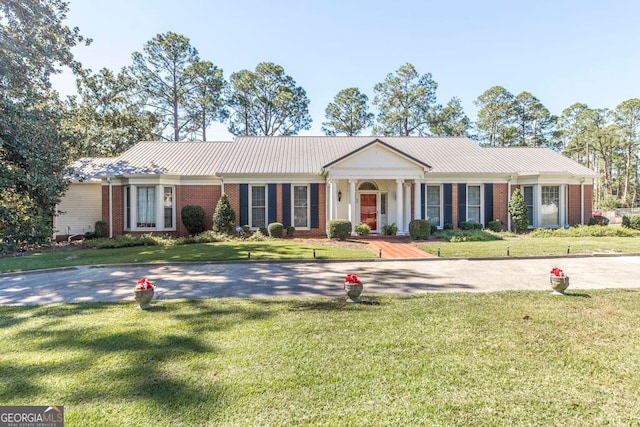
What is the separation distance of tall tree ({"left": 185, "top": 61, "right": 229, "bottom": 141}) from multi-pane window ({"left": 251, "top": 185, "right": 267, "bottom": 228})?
21.8 metres

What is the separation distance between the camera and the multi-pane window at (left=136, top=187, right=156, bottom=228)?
57.8 ft

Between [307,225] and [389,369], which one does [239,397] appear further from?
[307,225]

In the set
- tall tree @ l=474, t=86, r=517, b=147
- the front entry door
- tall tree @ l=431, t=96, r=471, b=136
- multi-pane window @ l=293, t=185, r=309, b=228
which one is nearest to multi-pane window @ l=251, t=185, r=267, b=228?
multi-pane window @ l=293, t=185, r=309, b=228

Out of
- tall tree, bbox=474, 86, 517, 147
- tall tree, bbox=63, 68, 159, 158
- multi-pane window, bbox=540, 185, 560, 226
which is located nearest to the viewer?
multi-pane window, bbox=540, 185, 560, 226

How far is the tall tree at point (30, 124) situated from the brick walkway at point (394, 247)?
35.3ft

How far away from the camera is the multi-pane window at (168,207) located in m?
17.8

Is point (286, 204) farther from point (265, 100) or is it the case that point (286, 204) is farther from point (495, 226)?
point (265, 100)

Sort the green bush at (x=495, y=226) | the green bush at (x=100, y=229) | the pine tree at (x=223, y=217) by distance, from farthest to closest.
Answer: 1. the green bush at (x=495, y=226)
2. the green bush at (x=100, y=229)
3. the pine tree at (x=223, y=217)

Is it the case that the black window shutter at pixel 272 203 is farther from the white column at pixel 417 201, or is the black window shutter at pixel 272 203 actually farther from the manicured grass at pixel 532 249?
the manicured grass at pixel 532 249

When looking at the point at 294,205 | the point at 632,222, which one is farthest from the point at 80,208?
the point at 632,222

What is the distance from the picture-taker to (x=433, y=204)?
752 inches

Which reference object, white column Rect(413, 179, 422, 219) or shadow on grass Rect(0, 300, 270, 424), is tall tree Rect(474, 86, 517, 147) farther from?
shadow on grass Rect(0, 300, 270, 424)

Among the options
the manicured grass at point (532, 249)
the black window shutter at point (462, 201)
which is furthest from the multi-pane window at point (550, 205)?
the manicured grass at point (532, 249)

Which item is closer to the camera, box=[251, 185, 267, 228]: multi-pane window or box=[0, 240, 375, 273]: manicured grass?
box=[0, 240, 375, 273]: manicured grass
